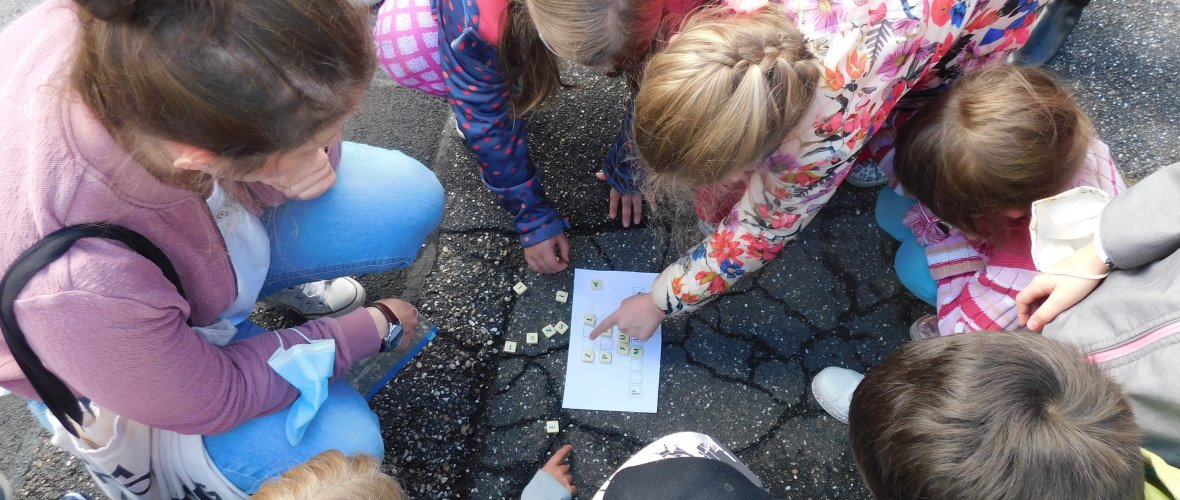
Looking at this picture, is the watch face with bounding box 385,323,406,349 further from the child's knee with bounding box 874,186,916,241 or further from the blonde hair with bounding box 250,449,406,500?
the child's knee with bounding box 874,186,916,241

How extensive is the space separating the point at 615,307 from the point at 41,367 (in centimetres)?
122

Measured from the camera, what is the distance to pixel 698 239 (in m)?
1.90

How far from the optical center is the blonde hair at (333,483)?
1.03 meters

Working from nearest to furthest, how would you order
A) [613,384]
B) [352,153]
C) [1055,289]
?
[1055,289]
[352,153]
[613,384]

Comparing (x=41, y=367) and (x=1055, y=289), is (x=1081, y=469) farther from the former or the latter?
(x=41, y=367)

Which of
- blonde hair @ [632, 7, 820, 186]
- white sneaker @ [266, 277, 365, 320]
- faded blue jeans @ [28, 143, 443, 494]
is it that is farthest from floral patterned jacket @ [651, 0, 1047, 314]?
white sneaker @ [266, 277, 365, 320]

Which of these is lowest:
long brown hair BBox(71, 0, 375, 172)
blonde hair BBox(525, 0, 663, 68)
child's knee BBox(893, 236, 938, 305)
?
child's knee BBox(893, 236, 938, 305)

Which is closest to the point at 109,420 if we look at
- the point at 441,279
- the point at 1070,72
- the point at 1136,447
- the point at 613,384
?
the point at 441,279

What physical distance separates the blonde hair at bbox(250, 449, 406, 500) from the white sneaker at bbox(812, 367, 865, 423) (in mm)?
1053

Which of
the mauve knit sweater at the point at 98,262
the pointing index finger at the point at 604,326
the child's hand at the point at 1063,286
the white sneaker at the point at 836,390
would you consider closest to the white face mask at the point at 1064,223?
the child's hand at the point at 1063,286

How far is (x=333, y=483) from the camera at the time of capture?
1.06 metres

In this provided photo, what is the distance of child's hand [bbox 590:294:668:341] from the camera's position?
166 centimetres

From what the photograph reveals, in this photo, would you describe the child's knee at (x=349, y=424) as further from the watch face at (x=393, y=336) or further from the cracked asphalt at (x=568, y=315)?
the cracked asphalt at (x=568, y=315)

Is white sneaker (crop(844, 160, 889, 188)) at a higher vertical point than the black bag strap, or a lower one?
lower
